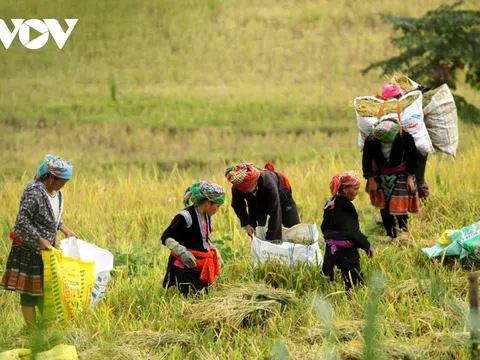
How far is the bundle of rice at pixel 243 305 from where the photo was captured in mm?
5234

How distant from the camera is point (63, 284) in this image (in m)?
5.39

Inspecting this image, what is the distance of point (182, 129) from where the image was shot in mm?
12531

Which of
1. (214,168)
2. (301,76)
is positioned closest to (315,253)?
(214,168)

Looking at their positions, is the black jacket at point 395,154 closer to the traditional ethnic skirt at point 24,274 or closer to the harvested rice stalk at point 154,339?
the harvested rice stalk at point 154,339

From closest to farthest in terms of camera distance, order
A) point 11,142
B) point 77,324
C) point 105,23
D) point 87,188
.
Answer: point 77,324
point 87,188
point 11,142
point 105,23

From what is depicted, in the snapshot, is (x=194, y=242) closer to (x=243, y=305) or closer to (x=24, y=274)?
(x=243, y=305)

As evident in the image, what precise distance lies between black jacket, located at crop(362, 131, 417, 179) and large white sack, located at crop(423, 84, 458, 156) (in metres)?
0.48

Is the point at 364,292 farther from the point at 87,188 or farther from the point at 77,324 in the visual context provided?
the point at 87,188

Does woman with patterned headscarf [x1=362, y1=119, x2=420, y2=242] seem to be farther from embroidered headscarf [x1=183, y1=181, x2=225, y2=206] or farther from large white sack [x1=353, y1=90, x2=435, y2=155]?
embroidered headscarf [x1=183, y1=181, x2=225, y2=206]

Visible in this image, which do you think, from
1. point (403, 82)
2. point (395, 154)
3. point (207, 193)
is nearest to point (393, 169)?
point (395, 154)

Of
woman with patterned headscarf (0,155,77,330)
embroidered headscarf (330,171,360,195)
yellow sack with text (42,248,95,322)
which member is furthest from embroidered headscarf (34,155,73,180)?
embroidered headscarf (330,171,360,195)

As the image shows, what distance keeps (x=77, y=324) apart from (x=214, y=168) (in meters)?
5.60

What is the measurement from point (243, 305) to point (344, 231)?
30.2 inches

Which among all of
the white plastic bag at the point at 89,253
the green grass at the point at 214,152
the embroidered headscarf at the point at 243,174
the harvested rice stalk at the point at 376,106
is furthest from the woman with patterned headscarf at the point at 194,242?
the harvested rice stalk at the point at 376,106
